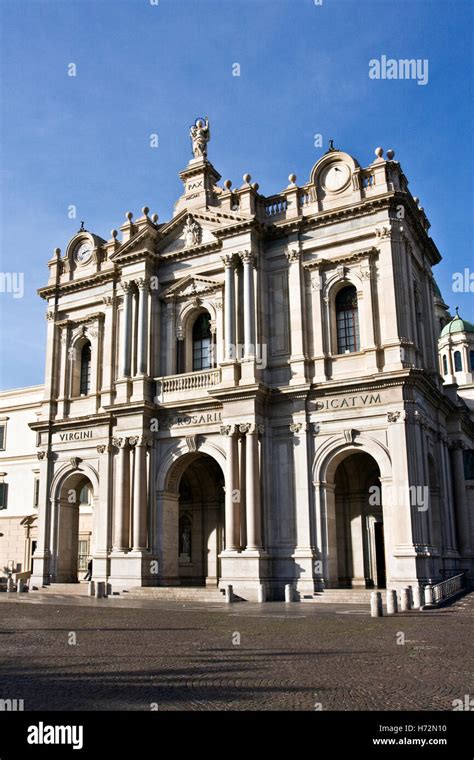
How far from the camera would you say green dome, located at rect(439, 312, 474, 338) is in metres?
64.8

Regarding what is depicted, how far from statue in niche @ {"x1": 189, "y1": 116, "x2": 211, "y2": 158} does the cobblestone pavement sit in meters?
25.0

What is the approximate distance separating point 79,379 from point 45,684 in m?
29.9

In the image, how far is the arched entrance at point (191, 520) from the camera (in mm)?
33156

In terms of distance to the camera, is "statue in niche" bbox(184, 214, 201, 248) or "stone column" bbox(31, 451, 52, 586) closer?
"statue in niche" bbox(184, 214, 201, 248)

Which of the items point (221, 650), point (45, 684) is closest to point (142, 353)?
point (221, 650)

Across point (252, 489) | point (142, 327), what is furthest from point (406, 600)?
A: point (142, 327)

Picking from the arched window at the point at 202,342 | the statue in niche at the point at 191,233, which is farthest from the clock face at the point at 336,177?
the arched window at the point at 202,342

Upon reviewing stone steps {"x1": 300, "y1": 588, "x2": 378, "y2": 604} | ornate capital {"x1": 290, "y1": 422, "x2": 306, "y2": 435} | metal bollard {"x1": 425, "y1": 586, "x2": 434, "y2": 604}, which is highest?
ornate capital {"x1": 290, "y1": 422, "x2": 306, "y2": 435}

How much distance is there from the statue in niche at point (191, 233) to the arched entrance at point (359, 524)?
12.7m

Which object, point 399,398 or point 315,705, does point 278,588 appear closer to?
point 399,398

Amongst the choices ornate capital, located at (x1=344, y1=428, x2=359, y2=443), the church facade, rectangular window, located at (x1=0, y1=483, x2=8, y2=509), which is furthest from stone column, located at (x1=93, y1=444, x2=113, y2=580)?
rectangular window, located at (x1=0, y1=483, x2=8, y2=509)

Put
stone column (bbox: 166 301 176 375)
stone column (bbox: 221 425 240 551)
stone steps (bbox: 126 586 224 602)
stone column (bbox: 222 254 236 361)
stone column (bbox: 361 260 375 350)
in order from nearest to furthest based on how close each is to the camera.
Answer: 1. stone steps (bbox: 126 586 224 602)
2. stone column (bbox: 221 425 240 551)
3. stone column (bbox: 361 260 375 350)
4. stone column (bbox: 222 254 236 361)
5. stone column (bbox: 166 301 176 375)

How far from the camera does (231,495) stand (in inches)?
1186

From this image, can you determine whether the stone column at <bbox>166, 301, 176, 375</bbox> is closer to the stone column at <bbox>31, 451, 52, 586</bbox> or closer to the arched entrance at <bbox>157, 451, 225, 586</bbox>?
the arched entrance at <bbox>157, 451, 225, 586</bbox>
